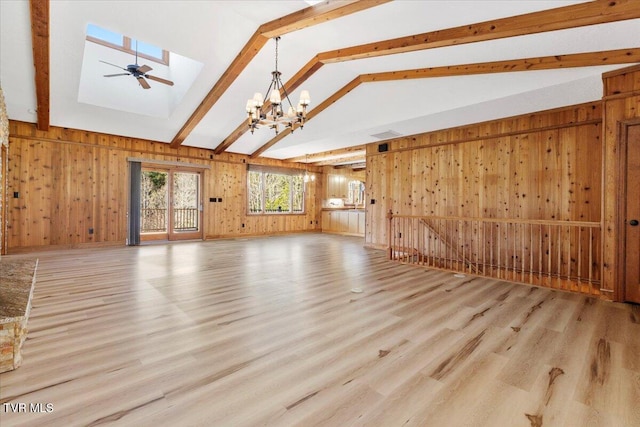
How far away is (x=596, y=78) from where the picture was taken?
3.63 metres

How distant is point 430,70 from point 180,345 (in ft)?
15.1

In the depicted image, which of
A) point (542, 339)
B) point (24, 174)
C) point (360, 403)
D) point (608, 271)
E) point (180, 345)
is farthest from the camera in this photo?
point (24, 174)

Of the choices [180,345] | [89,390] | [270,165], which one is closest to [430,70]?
[180,345]

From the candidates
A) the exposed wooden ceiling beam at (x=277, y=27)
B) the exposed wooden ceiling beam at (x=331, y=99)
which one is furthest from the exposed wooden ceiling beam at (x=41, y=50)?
the exposed wooden ceiling beam at (x=331, y=99)

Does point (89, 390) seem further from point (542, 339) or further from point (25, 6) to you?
point (25, 6)

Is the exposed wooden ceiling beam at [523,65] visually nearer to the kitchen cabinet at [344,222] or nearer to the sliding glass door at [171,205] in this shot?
the kitchen cabinet at [344,222]

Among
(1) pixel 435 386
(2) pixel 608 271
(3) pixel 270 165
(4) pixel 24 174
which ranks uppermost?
(3) pixel 270 165

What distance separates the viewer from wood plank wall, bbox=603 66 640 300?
11.3 feet

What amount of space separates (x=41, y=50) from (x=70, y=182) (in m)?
3.54

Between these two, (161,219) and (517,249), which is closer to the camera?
(517,249)

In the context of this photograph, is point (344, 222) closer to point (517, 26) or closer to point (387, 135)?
point (387, 135)

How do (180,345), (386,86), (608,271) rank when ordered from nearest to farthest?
1. (180,345)
2. (608,271)
3. (386,86)

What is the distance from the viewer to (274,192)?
35.2 feet

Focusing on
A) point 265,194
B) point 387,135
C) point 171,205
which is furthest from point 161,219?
point 387,135
